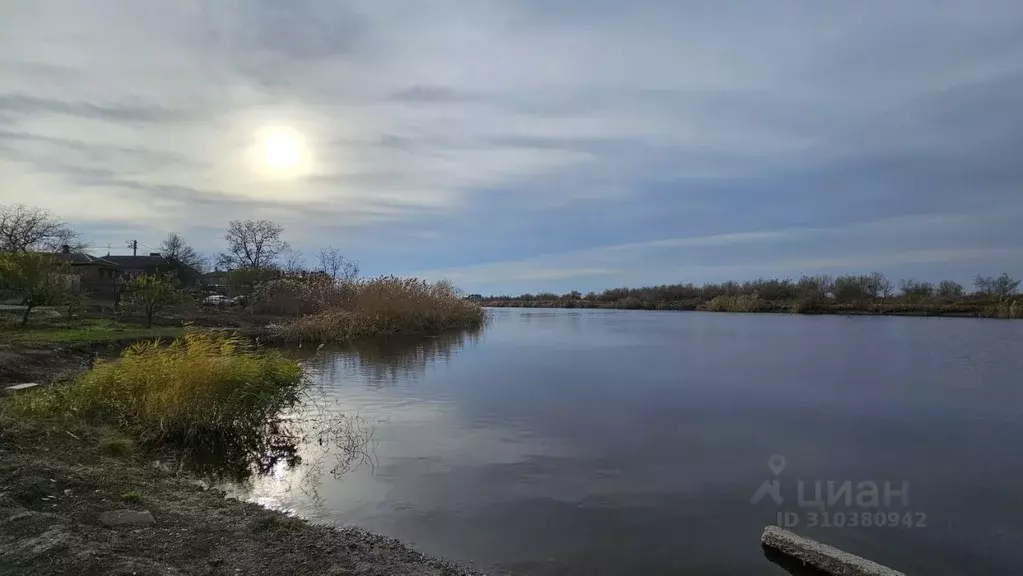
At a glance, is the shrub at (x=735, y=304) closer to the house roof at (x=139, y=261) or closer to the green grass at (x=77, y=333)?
the green grass at (x=77, y=333)

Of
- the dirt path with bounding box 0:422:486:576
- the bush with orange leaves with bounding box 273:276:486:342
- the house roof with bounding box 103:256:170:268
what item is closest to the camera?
the dirt path with bounding box 0:422:486:576

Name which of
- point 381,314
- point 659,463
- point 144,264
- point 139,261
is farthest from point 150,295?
point 139,261

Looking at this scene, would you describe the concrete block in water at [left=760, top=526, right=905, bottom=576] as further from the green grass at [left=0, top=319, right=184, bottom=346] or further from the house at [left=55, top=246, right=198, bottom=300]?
the house at [left=55, top=246, right=198, bottom=300]

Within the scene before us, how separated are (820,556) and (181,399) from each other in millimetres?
7831

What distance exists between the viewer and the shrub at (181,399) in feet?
25.1

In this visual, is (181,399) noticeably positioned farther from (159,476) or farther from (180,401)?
(159,476)

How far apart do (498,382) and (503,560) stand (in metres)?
9.41

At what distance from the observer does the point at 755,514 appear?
5.75 metres

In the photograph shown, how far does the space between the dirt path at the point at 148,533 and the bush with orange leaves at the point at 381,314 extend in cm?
1905

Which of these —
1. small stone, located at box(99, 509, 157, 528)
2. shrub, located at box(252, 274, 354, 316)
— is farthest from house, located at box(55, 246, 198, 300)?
small stone, located at box(99, 509, 157, 528)

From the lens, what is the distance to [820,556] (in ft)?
14.7

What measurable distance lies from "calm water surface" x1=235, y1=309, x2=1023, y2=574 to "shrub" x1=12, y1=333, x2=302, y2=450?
49.3 inches

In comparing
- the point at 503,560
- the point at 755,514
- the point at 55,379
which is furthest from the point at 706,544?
the point at 55,379

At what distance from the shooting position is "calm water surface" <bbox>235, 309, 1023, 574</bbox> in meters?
5.06
